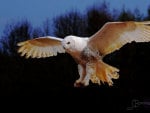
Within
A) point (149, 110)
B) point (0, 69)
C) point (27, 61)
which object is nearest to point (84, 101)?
point (149, 110)

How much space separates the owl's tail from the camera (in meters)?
2.52

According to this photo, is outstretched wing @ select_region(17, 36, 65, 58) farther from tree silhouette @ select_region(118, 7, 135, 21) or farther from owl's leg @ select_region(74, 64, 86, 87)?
tree silhouette @ select_region(118, 7, 135, 21)

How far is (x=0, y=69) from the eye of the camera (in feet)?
17.7

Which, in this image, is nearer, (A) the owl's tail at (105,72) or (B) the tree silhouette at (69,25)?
(A) the owl's tail at (105,72)

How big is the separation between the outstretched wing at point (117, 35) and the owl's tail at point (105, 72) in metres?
0.07

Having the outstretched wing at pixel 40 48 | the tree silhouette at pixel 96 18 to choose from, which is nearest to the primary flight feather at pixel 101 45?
the outstretched wing at pixel 40 48

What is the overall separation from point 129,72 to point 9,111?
0.77 metres

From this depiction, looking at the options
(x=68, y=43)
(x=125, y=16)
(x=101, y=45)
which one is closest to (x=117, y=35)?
(x=101, y=45)

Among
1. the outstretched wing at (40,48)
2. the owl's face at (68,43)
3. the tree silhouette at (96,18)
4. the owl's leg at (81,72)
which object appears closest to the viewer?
the owl's face at (68,43)

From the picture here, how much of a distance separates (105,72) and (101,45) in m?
0.14

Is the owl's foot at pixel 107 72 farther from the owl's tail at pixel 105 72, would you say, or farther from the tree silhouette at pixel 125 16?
the tree silhouette at pixel 125 16

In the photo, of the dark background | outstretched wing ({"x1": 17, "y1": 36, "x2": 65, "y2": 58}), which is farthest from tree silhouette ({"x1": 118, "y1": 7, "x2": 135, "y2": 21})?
outstretched wing ({"x1": 17, "y1": 36, "x2": 65, "y2": 58})

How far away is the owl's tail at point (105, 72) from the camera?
8.26ft

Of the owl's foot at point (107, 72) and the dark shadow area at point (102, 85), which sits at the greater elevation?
the owl's foot at point (107, 72)
